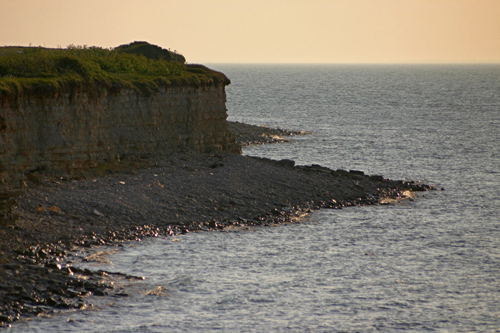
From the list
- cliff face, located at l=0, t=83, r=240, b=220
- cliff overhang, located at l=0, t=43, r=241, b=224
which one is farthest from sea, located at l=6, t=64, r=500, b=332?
cliff face, located at l=0, t=83, r=240, b=220

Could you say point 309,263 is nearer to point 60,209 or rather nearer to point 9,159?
point 60,209

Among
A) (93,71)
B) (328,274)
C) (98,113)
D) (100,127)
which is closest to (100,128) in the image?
(100,127)

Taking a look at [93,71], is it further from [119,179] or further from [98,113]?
[119,179]

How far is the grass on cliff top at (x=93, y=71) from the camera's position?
1374 inches

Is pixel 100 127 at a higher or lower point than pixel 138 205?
higher

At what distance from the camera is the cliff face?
3306cm

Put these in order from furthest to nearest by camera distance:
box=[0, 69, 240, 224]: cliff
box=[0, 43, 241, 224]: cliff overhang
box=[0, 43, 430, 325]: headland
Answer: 1. box=[0, 43, 241, 224]: cliff overhang
2. box=[0, 69, 240, 224]: cliff
3. box=[0, 43, 430, 325]: headland

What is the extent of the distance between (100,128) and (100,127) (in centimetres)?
6

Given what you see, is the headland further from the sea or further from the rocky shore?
the sea

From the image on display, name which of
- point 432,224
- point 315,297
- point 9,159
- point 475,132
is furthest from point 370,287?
point 475,132

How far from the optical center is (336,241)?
32.4 m

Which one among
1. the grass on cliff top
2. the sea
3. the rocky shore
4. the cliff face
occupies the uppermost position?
the grass on cliff top

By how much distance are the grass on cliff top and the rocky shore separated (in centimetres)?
490

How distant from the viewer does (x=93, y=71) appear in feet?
128
